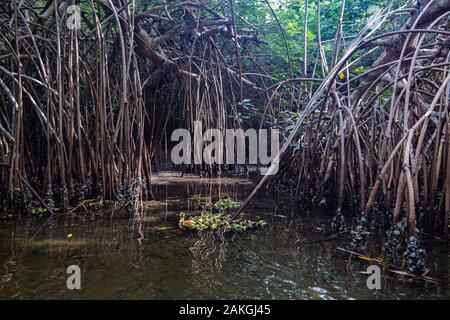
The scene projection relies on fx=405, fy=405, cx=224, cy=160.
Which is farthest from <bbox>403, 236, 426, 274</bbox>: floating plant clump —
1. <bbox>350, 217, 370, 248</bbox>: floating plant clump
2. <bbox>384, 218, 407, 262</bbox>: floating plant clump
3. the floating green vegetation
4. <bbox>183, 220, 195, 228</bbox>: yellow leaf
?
<bbox>183, 220, 195, 228</bbox>: yellow leaf

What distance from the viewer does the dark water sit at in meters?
1.65

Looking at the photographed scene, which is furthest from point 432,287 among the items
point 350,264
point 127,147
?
point 127,147

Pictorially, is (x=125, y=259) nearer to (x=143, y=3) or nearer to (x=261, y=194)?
(x=261, y=194)

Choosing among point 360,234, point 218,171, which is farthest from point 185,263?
point 218,171

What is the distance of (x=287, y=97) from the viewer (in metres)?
6.04

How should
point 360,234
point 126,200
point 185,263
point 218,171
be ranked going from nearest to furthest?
point 185,263
point 360,234
point 126,200
point 218,171

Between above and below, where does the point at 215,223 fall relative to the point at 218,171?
below

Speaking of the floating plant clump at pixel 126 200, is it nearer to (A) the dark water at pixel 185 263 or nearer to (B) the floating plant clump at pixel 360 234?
(A) the dark water at pixel 185 263

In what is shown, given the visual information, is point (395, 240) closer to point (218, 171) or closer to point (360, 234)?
point (360, 234)

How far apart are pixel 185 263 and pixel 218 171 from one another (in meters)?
3.54

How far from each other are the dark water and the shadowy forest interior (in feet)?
0.04

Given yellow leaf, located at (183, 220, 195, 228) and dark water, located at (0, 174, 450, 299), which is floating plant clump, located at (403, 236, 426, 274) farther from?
yellow leaf, located at (183, 220, 195, 228)

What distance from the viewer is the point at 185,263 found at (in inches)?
78.2

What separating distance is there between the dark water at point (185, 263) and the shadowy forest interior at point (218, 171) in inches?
0.5
